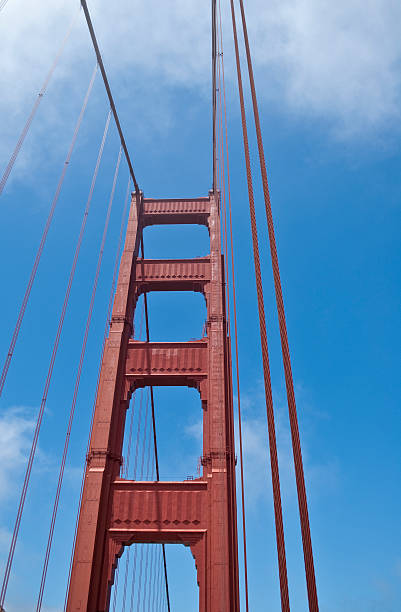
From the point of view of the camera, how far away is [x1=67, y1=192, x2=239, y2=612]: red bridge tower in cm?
1636

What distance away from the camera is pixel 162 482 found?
18297 mm

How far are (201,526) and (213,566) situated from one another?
1413 mm

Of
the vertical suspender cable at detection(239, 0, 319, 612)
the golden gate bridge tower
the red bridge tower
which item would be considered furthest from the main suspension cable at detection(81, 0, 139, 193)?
the vertical suspender cable at detection(239, 0, 319, 612)

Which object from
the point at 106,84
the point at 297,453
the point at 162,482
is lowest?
the point at 297,453

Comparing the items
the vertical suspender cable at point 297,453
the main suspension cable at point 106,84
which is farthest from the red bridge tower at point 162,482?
the vertical suspender cable at point 297,453

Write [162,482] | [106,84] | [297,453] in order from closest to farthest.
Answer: [297,453] < [162,482] < [106,84]

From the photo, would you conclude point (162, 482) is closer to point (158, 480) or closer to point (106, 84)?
point (158, 480)

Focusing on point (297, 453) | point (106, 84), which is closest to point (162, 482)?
point (297, 453)

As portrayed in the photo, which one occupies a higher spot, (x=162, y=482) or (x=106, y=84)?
(x=106, y=84)

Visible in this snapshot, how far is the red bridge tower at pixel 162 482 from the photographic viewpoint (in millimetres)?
16359

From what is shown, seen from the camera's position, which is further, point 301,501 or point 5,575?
point 5,575

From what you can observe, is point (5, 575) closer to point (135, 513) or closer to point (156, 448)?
point (135, 513)

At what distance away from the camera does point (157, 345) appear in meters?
21.7

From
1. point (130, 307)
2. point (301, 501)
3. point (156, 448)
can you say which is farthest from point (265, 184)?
point (156, 448)
